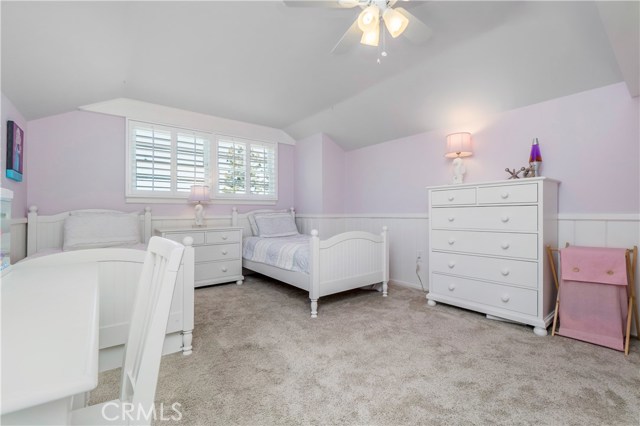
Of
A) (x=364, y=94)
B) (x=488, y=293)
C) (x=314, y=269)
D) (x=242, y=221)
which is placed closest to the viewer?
(x=488, y=293)

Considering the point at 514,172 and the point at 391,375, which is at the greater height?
the point at 514,172

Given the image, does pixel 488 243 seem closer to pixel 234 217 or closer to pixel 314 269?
pixel 314 269

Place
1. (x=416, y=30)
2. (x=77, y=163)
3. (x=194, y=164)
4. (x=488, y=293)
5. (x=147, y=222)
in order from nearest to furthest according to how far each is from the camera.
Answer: (x=416, y=30)
(x=488, y=293)
(x=77, y=163)
(x=147, y=222)
(x=194, y=164)

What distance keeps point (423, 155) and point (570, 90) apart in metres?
1.41

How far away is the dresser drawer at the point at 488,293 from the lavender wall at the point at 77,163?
3.37m

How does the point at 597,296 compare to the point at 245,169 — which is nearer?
the point at 597,296

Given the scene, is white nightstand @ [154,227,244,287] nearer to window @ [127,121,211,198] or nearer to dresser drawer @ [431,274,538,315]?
window @ [127,121,211,198]

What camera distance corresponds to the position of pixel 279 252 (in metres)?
3.19

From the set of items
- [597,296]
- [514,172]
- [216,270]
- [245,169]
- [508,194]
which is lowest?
[216,270]

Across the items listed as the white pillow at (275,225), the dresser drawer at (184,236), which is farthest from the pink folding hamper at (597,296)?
the dresser drawer at (184,236)

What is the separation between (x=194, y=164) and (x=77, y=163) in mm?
1204

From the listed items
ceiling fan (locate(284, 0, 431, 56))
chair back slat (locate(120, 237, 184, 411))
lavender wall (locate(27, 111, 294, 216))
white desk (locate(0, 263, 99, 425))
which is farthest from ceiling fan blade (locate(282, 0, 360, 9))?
lavender wall (locate(27, 111, 294, 216))

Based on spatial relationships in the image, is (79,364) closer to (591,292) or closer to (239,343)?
(239,343)

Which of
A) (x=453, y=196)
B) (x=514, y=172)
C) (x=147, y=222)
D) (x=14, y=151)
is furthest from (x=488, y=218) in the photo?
(x=14, y=151)
